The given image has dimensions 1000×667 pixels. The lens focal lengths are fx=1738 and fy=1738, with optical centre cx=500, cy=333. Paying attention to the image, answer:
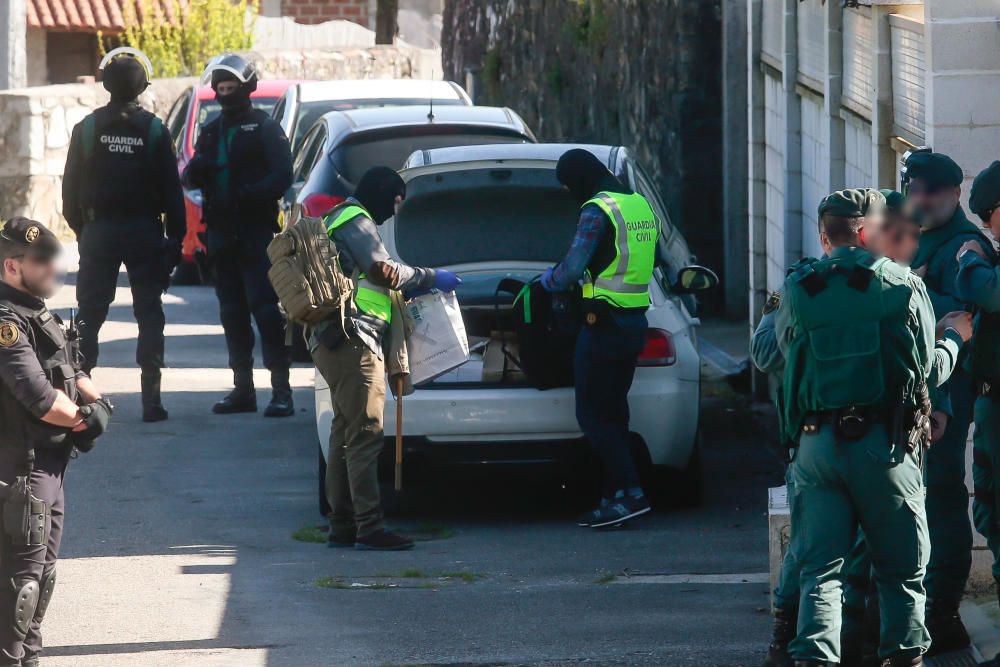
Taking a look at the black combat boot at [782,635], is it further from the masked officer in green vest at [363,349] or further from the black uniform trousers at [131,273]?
the black uniform trousers at [131,273]

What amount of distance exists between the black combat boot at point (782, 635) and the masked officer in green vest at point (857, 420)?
1.56ft

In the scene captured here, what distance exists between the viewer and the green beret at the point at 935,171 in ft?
18.1

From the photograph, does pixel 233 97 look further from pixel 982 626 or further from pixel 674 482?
pixel 982 626

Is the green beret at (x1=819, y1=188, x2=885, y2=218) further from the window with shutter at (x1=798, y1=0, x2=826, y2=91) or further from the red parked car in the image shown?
the red parked car

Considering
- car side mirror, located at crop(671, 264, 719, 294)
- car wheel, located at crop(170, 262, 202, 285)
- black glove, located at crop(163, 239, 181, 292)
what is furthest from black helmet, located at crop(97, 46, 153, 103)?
car wheel, located at crop(170, 262, 202, 285)

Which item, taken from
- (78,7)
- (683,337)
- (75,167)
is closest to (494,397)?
(683,337)

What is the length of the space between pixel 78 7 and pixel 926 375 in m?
Answer: 34.5

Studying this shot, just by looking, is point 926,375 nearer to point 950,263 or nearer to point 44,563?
point 950,263

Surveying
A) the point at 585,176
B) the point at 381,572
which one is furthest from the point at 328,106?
the point at 381,572

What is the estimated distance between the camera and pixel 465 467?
777 centimetres

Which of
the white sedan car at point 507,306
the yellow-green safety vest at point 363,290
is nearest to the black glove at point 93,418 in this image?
the yellow-green safety vest at point 363,290

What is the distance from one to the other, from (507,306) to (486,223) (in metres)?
0.68

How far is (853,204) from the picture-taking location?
16.2ft

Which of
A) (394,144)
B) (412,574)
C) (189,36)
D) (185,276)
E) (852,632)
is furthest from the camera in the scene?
(189,36)
